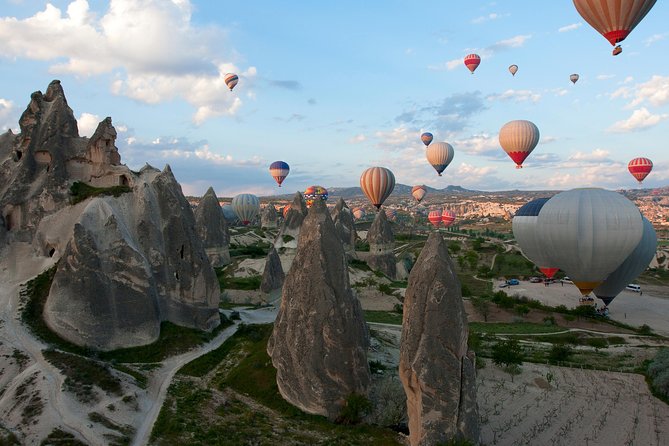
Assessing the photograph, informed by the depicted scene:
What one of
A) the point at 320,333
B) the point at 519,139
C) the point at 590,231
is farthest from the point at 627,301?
the point at 320,333

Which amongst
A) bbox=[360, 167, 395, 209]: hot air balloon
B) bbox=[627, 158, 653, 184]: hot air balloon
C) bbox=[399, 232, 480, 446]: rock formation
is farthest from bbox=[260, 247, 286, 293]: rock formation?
bbox=[627, 158, 653, 184]: hot air balloon

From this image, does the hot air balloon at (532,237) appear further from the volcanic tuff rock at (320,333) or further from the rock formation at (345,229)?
the volcanic tuff rock at (320,333)

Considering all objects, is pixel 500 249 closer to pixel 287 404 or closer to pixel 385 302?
pixel 385 302

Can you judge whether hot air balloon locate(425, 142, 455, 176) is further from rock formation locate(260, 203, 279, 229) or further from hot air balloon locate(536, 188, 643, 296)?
rock formation locate(260, 203, 279, 229)

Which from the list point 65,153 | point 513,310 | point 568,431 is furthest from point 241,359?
point 513,310

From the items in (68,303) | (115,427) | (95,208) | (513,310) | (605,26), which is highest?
(605,26)

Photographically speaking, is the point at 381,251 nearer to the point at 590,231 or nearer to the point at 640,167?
the point at 590,231

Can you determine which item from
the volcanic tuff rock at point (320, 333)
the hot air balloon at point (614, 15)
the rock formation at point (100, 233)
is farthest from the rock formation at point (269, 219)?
the volcanic tuff rock at point (320, 333)
